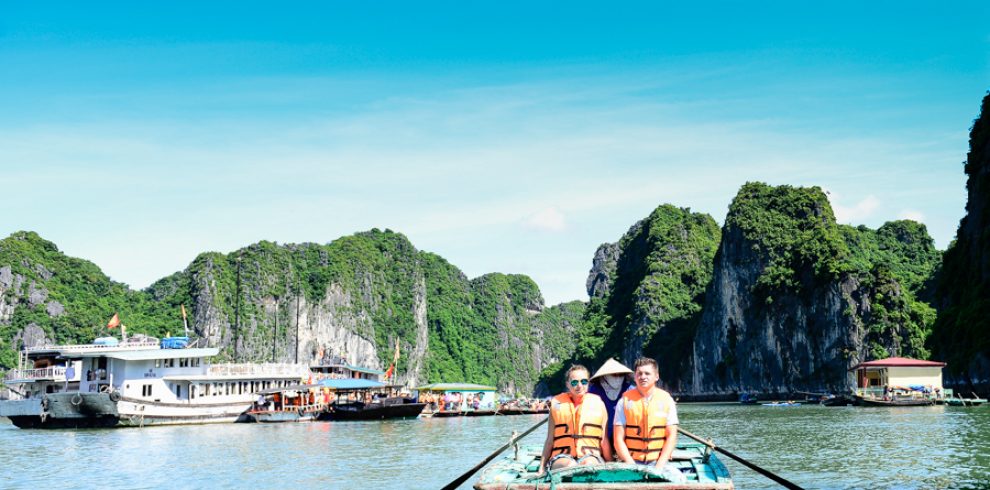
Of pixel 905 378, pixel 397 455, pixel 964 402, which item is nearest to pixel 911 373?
pixel 905 378

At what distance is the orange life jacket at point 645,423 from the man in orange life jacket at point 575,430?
0.99 feet

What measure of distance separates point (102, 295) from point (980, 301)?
84.7m

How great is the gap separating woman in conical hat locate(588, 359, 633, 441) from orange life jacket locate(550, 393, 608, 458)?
1.18 feet

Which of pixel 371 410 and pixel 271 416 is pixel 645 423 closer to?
pixel 271 416

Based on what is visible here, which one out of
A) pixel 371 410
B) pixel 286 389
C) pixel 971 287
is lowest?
pixel 371 410

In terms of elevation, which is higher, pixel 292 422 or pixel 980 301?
pixel 980 301

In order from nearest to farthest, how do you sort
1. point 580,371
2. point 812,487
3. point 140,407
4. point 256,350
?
point 580,371, point 812,487, point 140,407, point 256,350

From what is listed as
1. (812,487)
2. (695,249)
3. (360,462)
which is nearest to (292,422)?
(360,462)

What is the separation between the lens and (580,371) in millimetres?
9258

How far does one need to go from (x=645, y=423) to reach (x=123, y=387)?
35284 millimetres

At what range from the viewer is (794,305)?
78688mm

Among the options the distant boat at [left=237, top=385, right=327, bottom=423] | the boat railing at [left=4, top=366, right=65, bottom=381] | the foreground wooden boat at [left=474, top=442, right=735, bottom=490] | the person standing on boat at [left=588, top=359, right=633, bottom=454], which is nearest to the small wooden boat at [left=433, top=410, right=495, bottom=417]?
the distant boat at [left=237, top=385, right=327, bottom=423]

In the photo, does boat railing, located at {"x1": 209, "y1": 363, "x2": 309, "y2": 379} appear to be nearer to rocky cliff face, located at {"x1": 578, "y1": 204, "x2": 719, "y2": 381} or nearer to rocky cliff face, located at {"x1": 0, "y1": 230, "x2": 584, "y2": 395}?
rocky cliff face, located at {"x1": 0, "y1": 230, "x2": 584, "y2": 395}

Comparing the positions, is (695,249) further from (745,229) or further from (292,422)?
(292,422)
